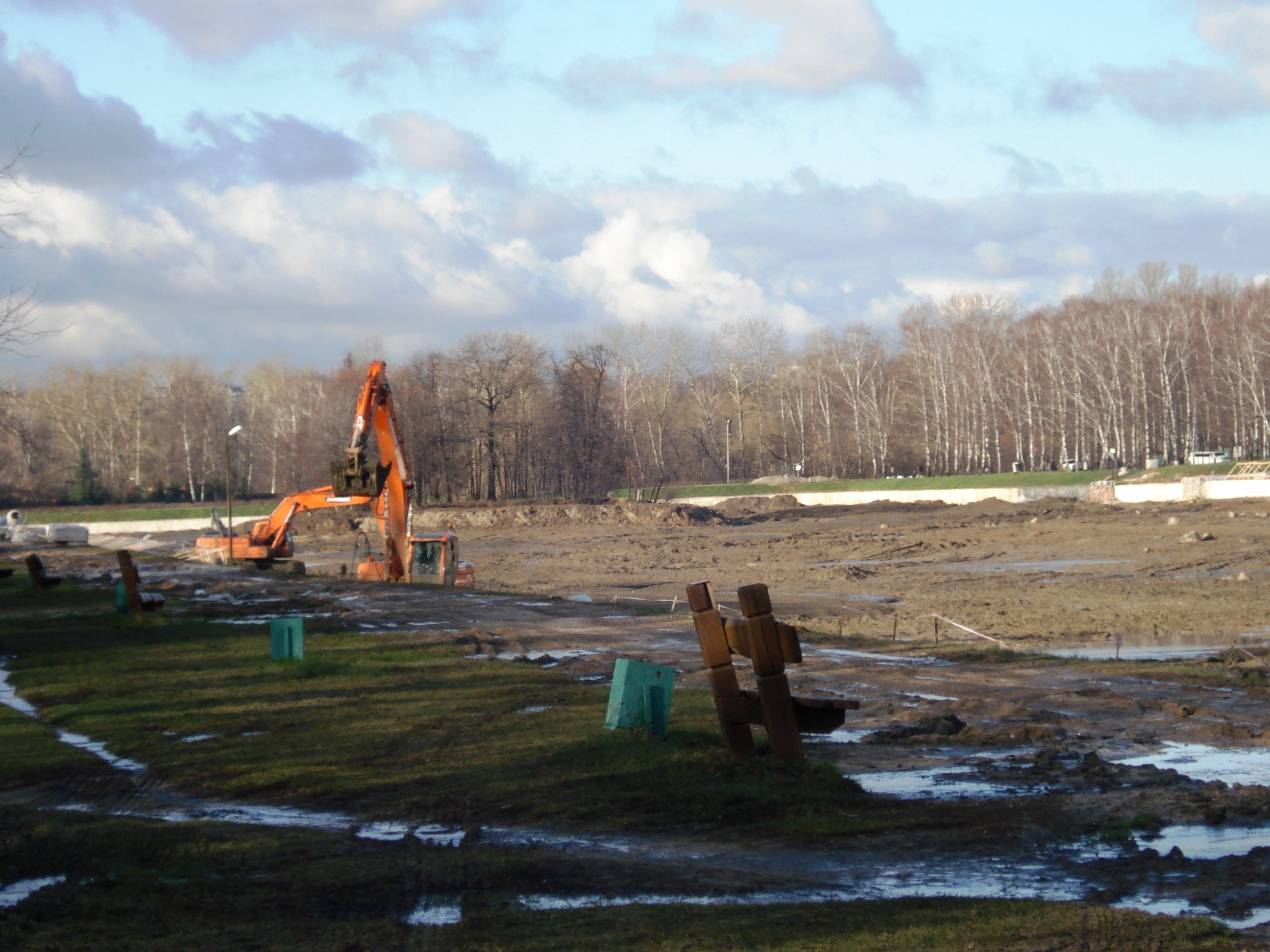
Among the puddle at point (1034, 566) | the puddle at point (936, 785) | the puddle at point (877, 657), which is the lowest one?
the puddle at point (1034, 566)

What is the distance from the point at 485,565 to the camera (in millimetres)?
45125

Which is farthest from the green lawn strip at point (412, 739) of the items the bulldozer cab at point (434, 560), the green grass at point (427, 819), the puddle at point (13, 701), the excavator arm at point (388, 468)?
the bulldozer cab at point (434, 560)

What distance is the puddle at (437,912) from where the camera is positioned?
19.0ft

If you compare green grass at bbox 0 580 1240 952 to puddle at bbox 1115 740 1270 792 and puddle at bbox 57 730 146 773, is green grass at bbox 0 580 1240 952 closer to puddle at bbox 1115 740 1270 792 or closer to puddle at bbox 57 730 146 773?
puddle at bbox 57 730 146 773

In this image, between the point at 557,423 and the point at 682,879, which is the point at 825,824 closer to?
the point at 682,879

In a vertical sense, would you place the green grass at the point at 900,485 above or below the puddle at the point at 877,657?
above

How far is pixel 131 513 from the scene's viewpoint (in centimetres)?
7806

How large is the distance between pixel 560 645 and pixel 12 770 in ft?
32.5

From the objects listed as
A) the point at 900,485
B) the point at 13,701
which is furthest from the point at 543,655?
the point at 900,485

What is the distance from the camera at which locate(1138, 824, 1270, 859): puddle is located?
6906 millimetres

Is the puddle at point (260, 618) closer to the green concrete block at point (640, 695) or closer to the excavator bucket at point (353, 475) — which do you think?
the excavator bucket at point (353, 475)

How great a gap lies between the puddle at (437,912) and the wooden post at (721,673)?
3112mm

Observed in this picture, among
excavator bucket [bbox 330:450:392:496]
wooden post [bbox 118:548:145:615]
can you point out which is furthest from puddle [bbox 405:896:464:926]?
excavator bucket [bbox 330:450:392:496]

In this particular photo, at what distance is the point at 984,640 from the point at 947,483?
62.6m
